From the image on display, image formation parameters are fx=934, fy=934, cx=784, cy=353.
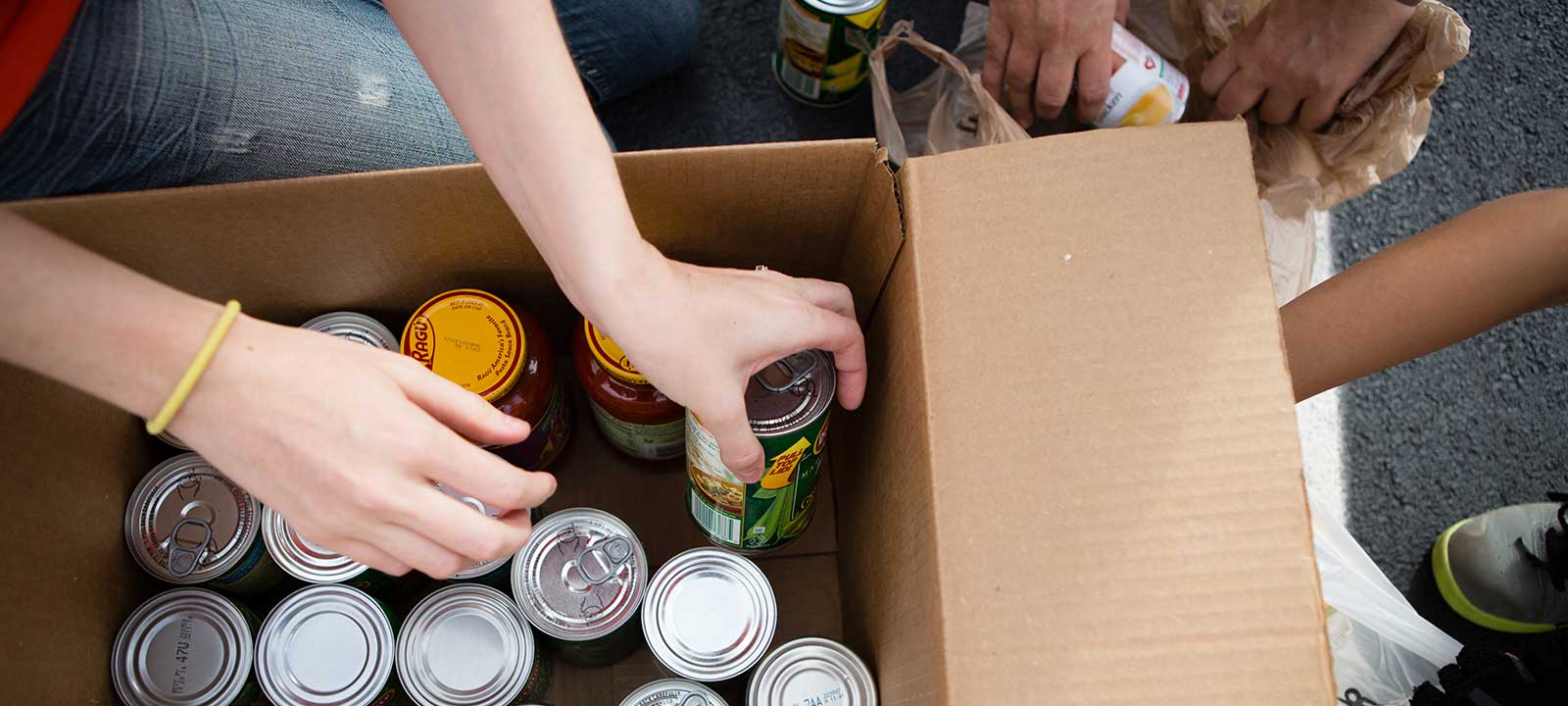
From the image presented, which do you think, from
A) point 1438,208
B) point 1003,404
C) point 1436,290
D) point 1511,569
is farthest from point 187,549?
point 1438,208

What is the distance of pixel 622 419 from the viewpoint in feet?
2.78

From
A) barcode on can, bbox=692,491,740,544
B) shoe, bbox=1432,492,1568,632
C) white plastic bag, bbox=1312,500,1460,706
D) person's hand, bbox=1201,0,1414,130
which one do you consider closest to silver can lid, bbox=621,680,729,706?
barcode on can, bbox=692,491,740,544

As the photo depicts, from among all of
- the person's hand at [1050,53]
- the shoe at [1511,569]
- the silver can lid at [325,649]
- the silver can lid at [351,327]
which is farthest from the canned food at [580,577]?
the shoe at [1511,569]

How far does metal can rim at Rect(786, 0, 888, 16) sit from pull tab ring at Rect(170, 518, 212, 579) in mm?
835

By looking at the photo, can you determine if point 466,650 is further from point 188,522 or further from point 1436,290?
point 1436,290

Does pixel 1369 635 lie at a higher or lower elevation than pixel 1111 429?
lower

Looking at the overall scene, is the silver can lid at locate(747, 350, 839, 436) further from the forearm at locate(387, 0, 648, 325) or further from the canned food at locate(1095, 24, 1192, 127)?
the canned food at locate(1095, 24, 1192, 127)

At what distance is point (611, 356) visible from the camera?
29.8 inches

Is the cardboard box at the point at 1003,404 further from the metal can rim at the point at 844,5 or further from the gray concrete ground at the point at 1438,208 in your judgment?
the gray concrete ground at the point at 1438,208

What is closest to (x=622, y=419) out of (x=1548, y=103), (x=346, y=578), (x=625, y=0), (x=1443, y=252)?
(x=346, y=578)

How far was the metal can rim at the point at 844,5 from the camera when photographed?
111 centimetres

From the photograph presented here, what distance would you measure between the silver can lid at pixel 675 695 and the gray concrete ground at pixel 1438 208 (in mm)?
816

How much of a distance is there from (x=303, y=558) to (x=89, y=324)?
31 cm

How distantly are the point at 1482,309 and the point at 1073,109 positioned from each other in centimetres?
44
